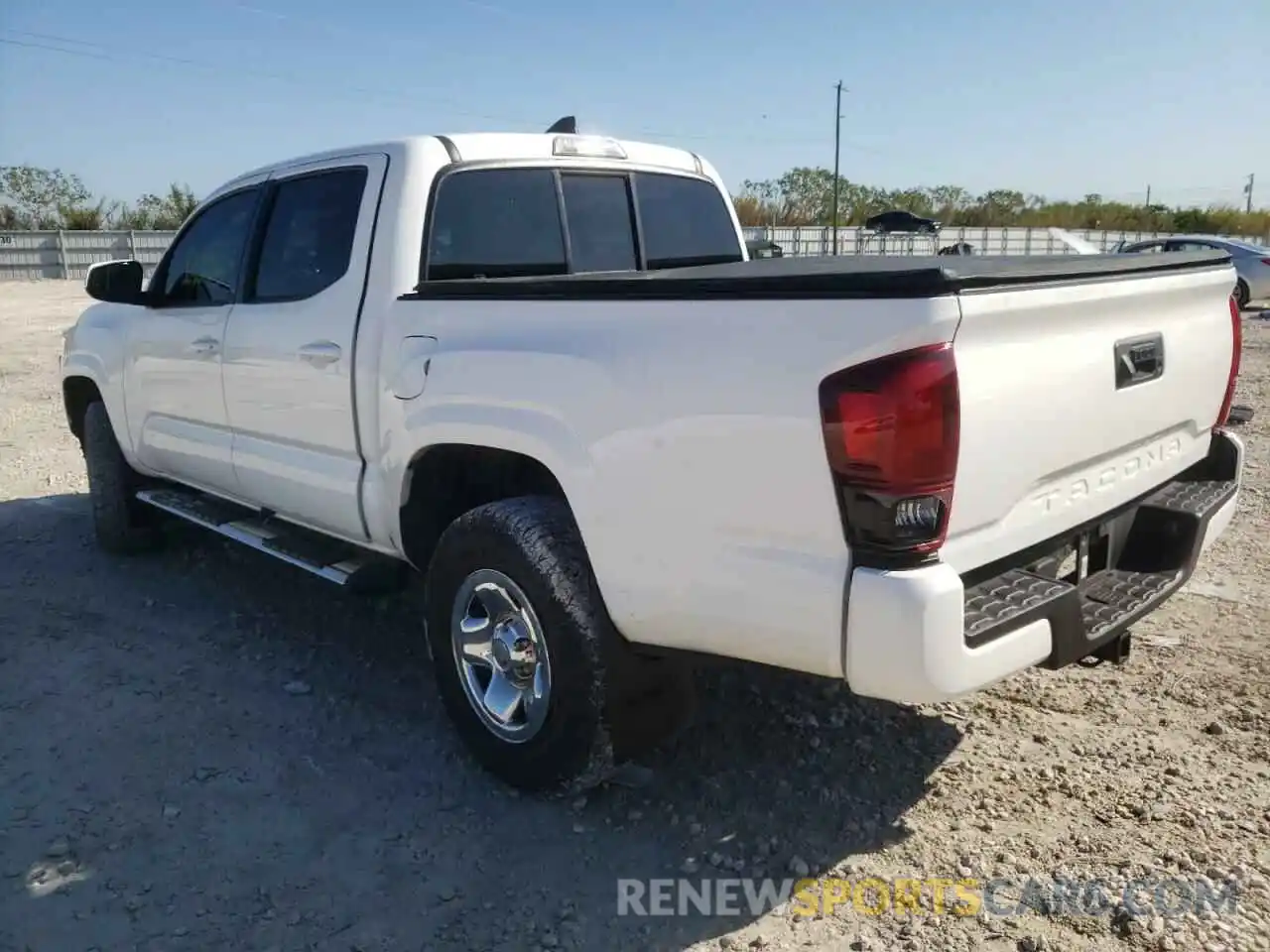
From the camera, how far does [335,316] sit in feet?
11.9

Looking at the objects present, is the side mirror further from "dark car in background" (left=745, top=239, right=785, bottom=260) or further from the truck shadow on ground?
"dark car in background" (left=745, top=239, right=785, bottom=260)

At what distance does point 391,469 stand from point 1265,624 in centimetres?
358

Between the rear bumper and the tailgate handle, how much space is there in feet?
1.41

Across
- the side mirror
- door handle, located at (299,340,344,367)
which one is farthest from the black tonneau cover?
the side mirror

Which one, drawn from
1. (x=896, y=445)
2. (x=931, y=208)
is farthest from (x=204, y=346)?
(x=931, y=208)

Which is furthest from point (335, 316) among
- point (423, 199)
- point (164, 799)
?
point (164, 799)

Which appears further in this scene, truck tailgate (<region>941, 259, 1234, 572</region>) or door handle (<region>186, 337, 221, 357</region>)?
door handle (<region>186, 337, 221, 357</region>)

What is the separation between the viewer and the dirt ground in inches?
102

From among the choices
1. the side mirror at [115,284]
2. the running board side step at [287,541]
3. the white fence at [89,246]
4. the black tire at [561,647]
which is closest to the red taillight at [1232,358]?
the black tire at [561,647]

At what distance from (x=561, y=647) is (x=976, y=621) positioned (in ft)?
3.74

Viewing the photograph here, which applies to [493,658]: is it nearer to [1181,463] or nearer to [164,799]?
[164,799]

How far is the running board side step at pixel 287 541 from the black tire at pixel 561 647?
713mm

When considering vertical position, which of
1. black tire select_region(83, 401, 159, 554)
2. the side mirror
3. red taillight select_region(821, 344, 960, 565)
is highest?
the side mirror

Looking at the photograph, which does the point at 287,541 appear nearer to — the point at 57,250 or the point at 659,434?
the point at 659,434
